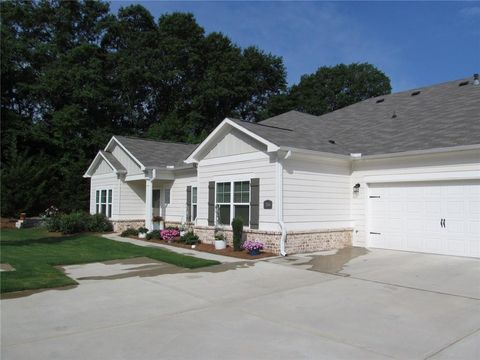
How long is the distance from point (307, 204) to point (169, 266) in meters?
5.01

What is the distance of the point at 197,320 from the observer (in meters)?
6.04

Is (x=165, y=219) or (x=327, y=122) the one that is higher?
(x=327, y=122)

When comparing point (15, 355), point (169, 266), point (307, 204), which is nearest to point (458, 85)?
point (307, 204)

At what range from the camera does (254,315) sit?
631cm

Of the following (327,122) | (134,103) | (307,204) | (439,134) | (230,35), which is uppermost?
(230,35)

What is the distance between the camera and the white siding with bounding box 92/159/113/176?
23.5 m

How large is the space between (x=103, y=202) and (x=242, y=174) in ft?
41.2

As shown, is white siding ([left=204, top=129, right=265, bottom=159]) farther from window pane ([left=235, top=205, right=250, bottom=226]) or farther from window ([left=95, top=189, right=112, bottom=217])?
window ([left=95, top=189, right=112, bottom=217])

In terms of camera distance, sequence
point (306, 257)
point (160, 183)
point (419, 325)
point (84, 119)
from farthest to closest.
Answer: point (84, 119), point (160, 183), point (306, 257), point (419, 325)

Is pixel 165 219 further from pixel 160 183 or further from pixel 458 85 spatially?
pixel 458 85

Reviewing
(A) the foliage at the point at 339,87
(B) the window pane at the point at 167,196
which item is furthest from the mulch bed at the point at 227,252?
(A) the foliage at the point at 339,87

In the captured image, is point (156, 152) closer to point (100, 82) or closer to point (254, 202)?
point (254, 202)

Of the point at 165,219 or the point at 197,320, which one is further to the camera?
the point at 165,219

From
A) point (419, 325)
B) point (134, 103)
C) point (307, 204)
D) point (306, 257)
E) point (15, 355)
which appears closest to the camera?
point (15, 355)
